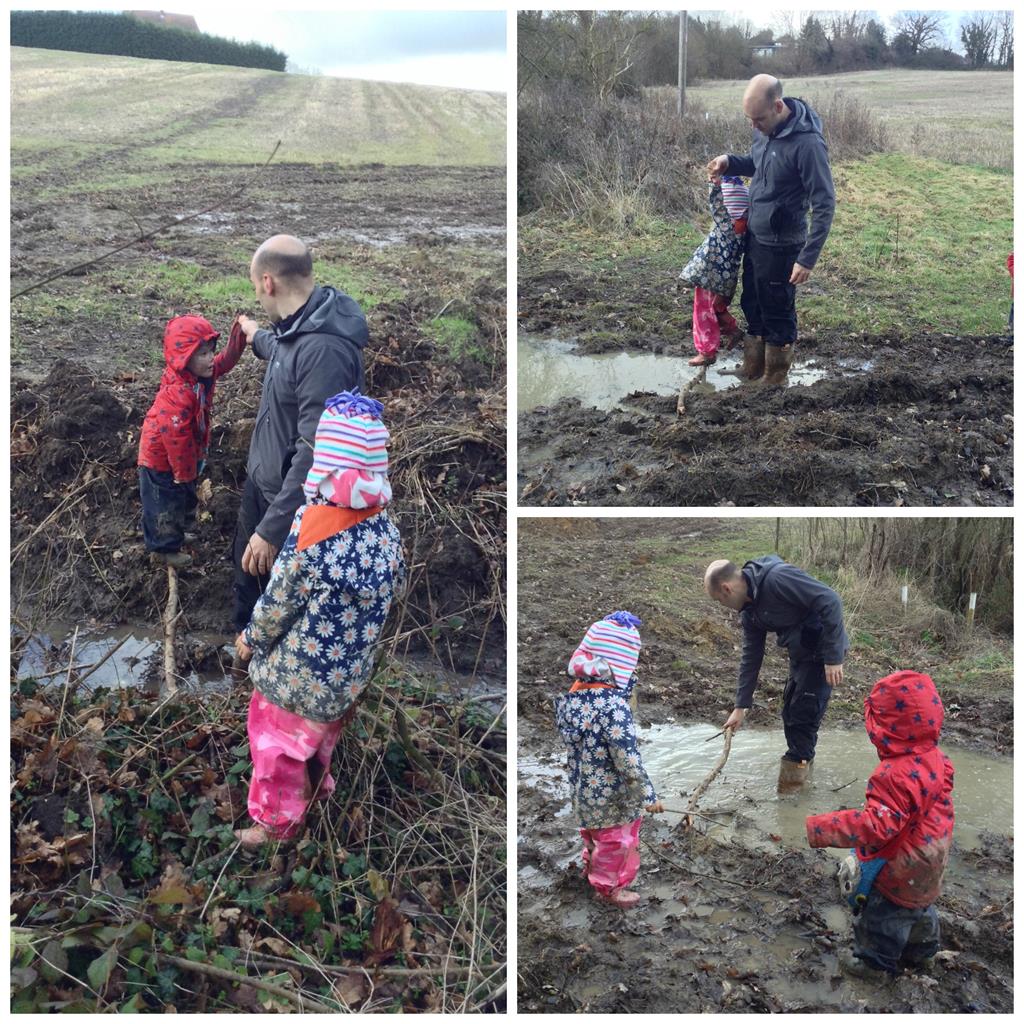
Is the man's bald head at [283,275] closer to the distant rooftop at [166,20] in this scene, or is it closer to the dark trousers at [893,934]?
the dark trousers at [893,934]

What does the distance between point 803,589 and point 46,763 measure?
3442mm

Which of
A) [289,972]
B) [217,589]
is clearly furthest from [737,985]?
[217,589]

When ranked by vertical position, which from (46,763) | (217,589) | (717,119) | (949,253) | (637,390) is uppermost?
(717,119)

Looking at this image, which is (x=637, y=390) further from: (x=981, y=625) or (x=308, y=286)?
(x=981, y=625)

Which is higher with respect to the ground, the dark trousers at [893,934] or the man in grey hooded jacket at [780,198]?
the man in grey hooded jacket at [780,198]

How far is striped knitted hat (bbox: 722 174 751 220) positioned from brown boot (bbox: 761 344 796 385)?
33.4 inches

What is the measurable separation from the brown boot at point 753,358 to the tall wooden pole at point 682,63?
448 cm

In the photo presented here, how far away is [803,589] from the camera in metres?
4.44

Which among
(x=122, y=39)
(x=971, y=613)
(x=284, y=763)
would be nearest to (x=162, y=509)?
(x=284, y=763)

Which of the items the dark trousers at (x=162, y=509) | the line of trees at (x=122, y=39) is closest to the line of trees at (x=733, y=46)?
the line of trees at (x=122, y=39)

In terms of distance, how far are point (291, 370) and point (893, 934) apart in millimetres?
3193

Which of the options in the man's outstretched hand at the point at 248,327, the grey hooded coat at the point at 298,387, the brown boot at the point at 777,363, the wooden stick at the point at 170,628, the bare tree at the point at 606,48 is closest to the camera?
the grey hooded coat at the point at 298,387

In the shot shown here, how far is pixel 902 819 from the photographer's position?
331 cm

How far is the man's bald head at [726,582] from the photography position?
4.54m
